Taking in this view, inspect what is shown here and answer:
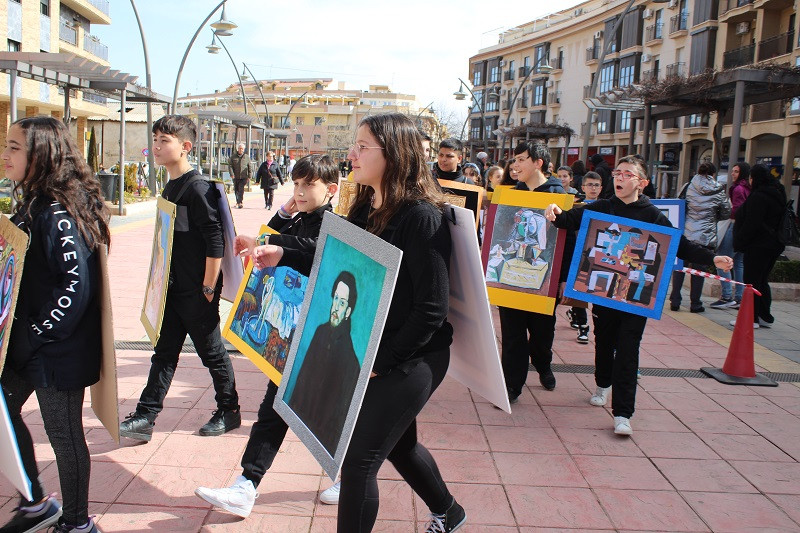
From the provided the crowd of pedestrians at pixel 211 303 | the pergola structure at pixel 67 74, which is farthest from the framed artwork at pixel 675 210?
the pergola structure at pixel 67 74

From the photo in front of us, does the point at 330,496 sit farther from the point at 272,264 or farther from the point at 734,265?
the point at 734,265

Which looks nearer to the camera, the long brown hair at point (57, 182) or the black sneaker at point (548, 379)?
the long brown hair at point (57, 182)

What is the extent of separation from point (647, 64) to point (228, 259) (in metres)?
46.8

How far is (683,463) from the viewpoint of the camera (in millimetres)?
4277

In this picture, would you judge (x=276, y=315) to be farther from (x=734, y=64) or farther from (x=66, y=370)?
(x=734, y=64)

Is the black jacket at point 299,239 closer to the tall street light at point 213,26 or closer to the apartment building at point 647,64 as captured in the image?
the apartment building at point 647,64

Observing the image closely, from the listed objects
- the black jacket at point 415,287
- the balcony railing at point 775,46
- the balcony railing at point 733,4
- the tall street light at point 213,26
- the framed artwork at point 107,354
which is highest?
the balcony railing at point 733,4

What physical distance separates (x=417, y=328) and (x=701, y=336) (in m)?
6.27

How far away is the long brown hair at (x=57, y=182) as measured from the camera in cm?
287

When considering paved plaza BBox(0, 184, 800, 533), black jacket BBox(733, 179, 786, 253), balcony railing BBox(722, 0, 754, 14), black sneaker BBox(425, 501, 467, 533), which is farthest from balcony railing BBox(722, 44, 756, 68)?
black sneaker BBox(425, 501, 467, 533)

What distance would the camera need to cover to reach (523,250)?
17.7 feet

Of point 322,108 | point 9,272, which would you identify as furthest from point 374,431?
point 322,108

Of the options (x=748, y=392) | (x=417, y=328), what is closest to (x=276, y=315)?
(x=417, y=328)

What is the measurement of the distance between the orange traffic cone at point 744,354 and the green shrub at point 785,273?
213 inches
